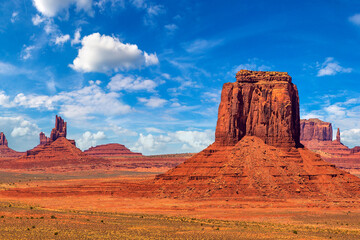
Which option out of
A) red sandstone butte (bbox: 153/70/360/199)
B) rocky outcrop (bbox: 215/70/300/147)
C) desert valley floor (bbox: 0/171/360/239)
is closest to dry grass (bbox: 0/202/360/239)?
desert valley floor (bbox: 0/171/360/239)

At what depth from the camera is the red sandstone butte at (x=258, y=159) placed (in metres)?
63.3

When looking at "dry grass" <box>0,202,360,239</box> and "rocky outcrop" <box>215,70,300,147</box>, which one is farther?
"rocky outcrop" <box>215,70,300,147</box>

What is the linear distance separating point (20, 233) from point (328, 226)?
30.7m

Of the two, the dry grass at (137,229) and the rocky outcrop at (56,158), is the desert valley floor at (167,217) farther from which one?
the rocky outcrop at (56,158)

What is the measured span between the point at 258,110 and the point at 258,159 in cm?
1109

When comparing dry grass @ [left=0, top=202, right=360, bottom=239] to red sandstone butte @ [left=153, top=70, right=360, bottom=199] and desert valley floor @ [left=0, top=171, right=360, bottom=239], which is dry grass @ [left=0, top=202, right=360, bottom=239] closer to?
desert valley floor @ [left=0, top=171, right=360, bottom=239]

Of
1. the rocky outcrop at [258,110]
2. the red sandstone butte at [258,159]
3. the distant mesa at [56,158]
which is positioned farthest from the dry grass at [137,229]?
the distant mesa at [56,158]

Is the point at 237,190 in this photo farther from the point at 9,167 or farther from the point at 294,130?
the point at 9,167

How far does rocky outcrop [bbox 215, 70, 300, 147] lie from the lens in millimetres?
72375

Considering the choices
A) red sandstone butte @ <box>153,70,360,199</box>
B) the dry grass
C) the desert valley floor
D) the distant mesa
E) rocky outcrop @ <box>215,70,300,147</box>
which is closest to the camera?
the dry grass

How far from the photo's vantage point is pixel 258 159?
67.6 metres

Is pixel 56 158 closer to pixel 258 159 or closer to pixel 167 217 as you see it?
pixel 258 159

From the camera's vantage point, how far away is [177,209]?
2136 inches

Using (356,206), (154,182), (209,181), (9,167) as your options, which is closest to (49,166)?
(9,167)
